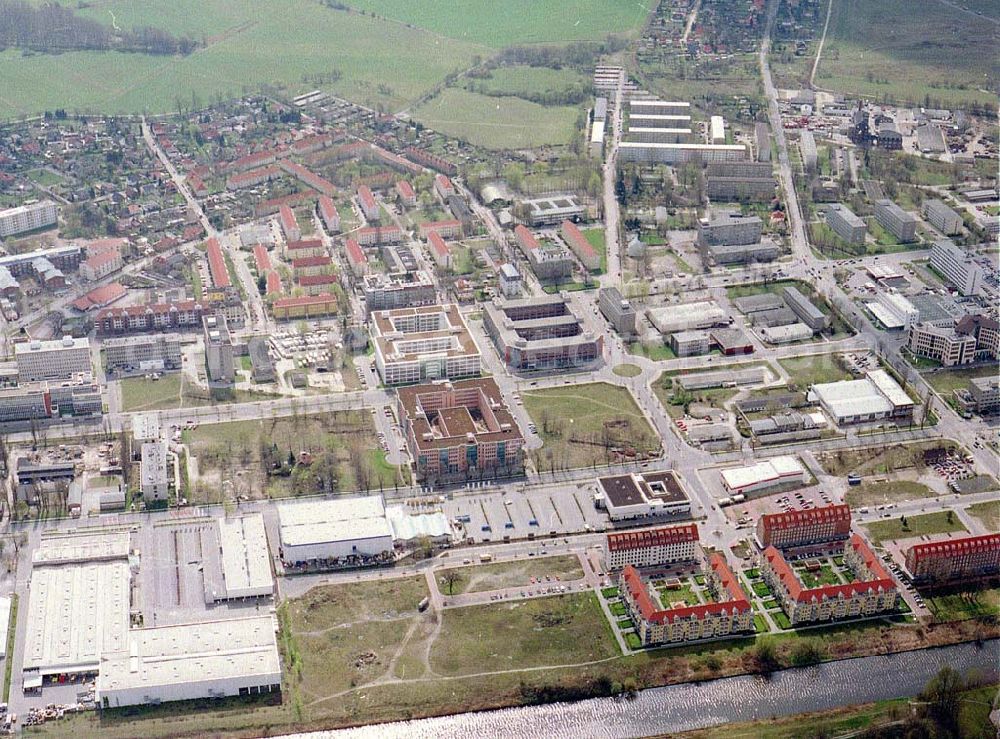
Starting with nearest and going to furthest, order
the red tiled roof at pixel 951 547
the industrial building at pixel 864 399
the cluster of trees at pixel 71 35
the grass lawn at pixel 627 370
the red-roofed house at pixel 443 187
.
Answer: the red tiled roof at pixel 951 547 < the industrial building at pixel 864 399 < the grass lawn at pixel 627 370 < the red-roofed house at pixel 443 187 < the cluster of trees at pixel 71 35

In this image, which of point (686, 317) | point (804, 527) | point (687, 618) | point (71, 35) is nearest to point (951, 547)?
point (804, 527)

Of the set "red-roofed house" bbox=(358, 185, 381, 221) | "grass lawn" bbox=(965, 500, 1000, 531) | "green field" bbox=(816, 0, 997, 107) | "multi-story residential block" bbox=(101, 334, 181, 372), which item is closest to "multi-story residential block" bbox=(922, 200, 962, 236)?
"green field" bbox=(816, 0, 997, 107)

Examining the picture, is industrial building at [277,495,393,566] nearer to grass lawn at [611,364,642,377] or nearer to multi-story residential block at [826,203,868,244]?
grass lawn at [611,364,642,377]

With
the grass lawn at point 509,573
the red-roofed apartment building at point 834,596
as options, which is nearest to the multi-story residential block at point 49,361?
the grass lawn at point 509,573

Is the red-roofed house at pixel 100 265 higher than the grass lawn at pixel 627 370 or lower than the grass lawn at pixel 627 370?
lower

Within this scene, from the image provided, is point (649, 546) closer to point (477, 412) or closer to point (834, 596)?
point (834, 596)

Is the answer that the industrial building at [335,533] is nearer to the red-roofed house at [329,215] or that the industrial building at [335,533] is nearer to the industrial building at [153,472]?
the industrial building at [153,472]
